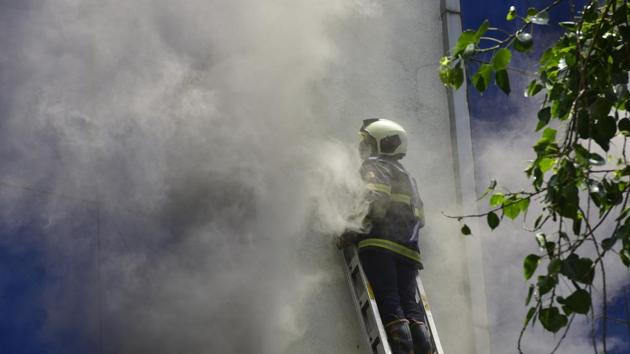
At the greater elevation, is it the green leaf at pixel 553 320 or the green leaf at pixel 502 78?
the green leaf at pixel 502 78

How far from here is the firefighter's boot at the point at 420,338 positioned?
6.15m

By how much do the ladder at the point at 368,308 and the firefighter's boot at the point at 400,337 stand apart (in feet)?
0.15

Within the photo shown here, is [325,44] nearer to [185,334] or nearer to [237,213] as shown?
[237,213]

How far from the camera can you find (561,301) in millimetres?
3219

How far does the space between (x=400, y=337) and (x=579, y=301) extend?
9.56 feet

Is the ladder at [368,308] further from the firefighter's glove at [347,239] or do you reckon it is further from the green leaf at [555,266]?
the green leaf at [555,266]

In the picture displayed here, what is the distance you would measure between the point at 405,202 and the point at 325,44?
1423 millimetres

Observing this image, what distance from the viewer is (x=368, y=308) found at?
6242mm

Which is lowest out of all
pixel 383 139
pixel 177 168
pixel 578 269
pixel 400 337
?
pixel 578 269

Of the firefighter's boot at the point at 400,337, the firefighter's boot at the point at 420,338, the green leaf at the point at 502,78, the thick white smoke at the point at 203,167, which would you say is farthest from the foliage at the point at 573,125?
the thick white smoke at the point at 203,167

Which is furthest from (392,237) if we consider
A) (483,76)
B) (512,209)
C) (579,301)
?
(579,301)

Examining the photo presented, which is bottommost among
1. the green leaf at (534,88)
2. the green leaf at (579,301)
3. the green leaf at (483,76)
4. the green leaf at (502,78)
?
the green leaf at (579,301)

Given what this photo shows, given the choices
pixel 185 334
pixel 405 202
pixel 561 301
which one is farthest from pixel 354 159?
pixel 561 301

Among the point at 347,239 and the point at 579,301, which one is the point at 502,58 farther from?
the point at 347,239
